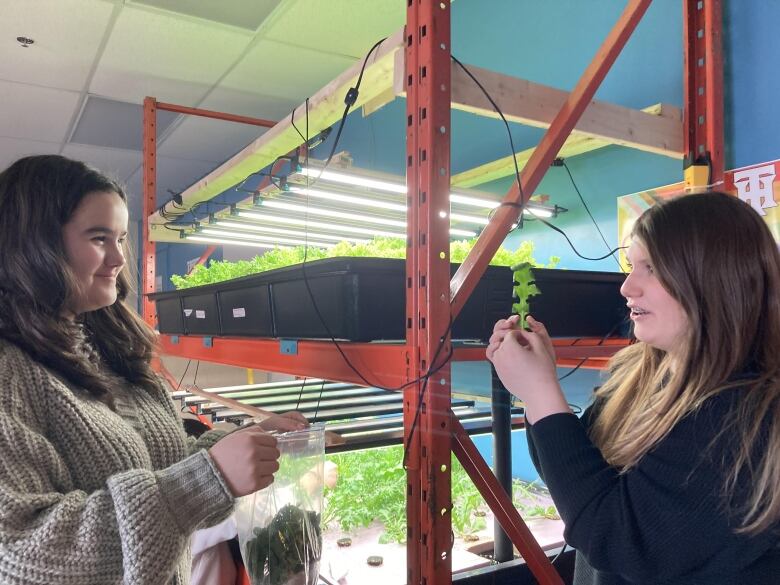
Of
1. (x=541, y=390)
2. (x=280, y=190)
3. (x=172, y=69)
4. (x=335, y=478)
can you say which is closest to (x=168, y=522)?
(x=541, y=390)

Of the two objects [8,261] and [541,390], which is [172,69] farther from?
[541,390]

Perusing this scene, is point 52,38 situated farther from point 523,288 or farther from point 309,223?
point 523,288

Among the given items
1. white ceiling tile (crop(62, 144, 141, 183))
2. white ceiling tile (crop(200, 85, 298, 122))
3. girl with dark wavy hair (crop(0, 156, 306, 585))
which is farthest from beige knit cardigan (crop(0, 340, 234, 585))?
white ceiling tile (crop(62, 144, 141, 183))

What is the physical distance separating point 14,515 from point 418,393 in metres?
0.55

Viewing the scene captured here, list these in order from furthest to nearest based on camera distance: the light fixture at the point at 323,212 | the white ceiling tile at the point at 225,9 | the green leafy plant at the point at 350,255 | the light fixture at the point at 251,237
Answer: the white ceiling tile at the point at 225,9
the light fixture at the point at 251,237
the light fixture at the point at 323,212
the green leafy plant at the point at 350,255

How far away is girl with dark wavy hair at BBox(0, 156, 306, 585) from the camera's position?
0.73 metres

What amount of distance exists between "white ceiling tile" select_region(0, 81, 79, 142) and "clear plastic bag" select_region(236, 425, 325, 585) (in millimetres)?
3890

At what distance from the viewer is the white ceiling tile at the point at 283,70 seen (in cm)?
338

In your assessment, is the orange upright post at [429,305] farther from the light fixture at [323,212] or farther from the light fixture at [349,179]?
the light fixture at [323,212]

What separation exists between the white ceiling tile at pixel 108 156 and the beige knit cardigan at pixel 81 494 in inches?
194

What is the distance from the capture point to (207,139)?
4.98 m

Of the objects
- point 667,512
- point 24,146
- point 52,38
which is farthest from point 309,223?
point 24,146

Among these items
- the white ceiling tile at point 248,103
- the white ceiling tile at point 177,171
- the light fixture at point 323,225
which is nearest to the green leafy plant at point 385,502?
the light fixture at point 323,225

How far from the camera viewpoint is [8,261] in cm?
90
